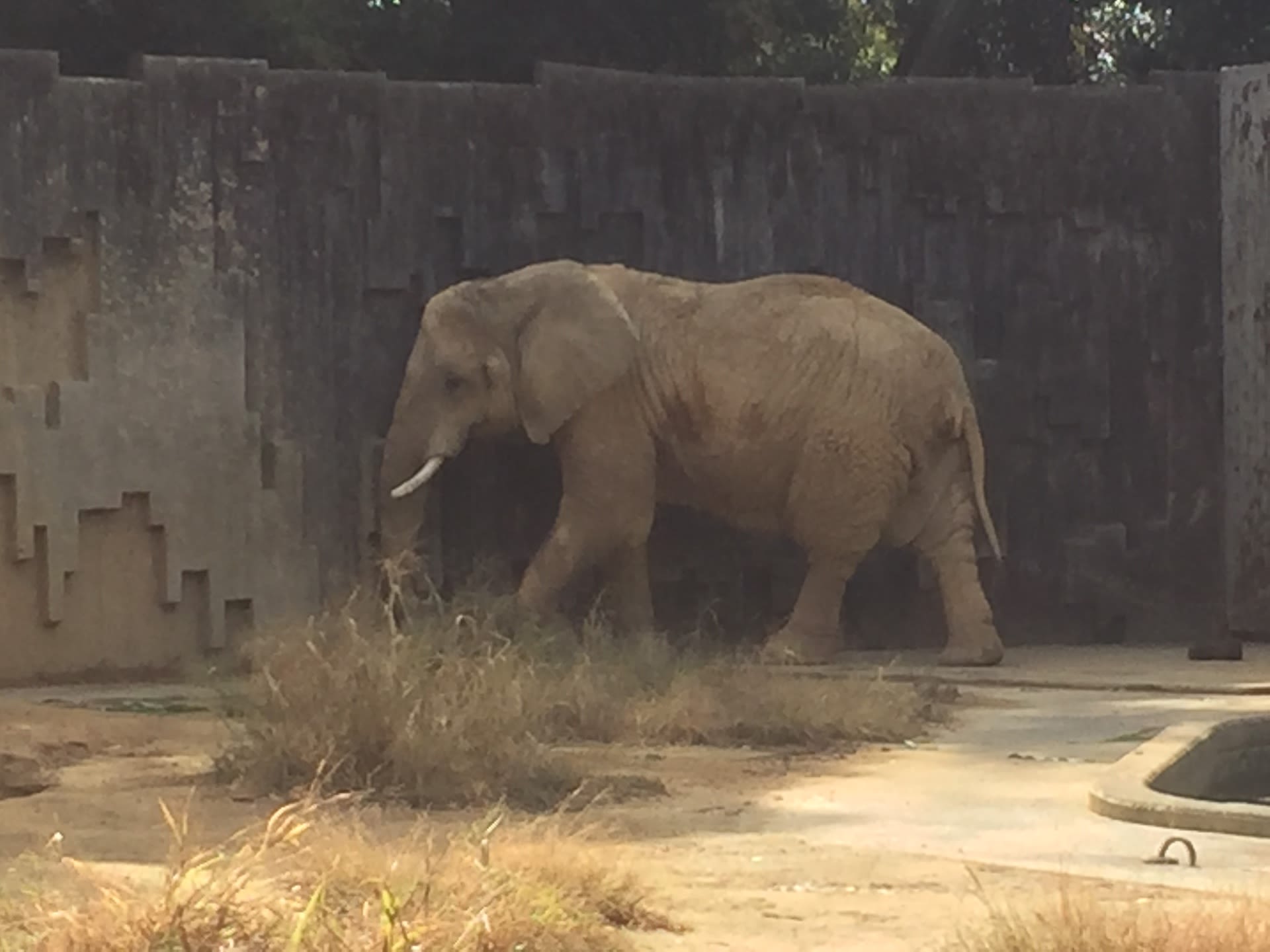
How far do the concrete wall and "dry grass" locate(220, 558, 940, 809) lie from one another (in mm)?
1845

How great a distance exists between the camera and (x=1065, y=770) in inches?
320

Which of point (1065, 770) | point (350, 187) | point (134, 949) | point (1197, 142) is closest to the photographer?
point (134, 949)

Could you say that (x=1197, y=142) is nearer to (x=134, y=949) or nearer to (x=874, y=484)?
(x=874, y=484)

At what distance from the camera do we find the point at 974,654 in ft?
42.2

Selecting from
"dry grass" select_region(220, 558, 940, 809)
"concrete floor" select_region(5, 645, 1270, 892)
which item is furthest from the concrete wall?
"dry grass" select_region(220, 558, 940, 809)

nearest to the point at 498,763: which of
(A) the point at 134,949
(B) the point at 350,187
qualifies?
(A) the point at 134,949

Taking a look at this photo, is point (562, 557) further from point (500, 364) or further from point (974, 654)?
point (974, 654)

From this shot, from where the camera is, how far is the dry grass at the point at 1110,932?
4.47 m

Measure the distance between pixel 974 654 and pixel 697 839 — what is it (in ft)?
21.0

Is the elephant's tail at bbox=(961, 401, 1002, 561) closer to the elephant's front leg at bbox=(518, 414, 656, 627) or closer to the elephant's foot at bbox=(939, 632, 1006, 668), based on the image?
the elephant's foot at bbox=(939, 632, 1006, 668)

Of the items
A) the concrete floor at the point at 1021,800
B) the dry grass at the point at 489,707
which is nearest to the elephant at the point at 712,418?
the dry grass at the point at 489,707

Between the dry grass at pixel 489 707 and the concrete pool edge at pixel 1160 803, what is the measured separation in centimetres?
136

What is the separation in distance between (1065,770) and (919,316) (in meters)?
6.49

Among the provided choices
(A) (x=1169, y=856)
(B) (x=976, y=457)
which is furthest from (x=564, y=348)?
(A) (x=1169, y=856)
